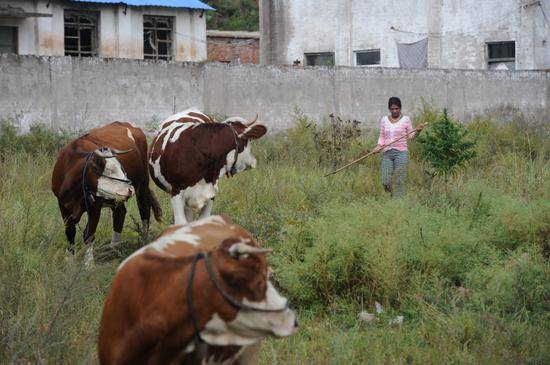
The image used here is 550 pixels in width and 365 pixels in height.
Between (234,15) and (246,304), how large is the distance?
36332 millimetres

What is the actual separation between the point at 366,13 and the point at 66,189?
65.6 feet

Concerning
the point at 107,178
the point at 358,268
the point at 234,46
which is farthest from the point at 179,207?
the point at 234,46

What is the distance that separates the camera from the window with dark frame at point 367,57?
29.0m

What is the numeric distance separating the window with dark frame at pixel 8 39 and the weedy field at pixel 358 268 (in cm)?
1394

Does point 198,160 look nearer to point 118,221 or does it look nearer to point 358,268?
point 118,221

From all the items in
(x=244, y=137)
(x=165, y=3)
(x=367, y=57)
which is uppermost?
(x=165, y=3)

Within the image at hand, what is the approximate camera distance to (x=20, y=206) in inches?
403

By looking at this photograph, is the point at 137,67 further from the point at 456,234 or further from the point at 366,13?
the point at 366,13

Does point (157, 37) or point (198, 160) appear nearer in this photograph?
point (198, 160)

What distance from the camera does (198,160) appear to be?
1030cm

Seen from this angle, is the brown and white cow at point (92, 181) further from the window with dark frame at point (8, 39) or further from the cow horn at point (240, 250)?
the window with dark frame at point (8, 39)

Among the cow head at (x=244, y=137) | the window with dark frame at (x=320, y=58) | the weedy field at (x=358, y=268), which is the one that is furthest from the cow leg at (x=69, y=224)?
the window with dark frame at (x=320, y=58)

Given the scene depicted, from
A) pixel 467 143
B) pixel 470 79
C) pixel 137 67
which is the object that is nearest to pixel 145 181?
pixel 467 143

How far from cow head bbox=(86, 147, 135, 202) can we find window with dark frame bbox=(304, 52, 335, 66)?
793 inches
